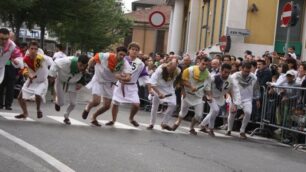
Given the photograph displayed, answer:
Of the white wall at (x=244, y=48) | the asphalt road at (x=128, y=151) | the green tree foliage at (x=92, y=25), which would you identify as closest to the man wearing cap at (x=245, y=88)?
the asphalt road at (x=128, y=151)

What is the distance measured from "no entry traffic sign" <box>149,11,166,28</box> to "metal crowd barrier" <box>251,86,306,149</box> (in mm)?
5258

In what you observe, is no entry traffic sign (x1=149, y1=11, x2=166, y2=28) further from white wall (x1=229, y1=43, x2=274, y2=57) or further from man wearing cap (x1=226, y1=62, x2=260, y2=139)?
white wall (x1=229, y1=43, x2=274, y2=57)

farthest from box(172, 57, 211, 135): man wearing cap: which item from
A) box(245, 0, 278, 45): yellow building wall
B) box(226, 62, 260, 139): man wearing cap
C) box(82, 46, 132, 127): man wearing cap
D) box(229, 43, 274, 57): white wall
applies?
box(245, 0, 278, 45): yellow building wall

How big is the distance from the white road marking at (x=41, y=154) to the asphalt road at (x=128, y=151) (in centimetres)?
2

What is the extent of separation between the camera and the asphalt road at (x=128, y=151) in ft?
27.0

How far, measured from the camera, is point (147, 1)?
11012 cm

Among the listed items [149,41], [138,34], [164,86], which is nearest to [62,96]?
[164,86]

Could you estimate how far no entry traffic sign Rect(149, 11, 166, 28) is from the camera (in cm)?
1947

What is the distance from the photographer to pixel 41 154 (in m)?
8.50

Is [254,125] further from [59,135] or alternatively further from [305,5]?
[305,5]

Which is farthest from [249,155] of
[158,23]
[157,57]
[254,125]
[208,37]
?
[208,37]

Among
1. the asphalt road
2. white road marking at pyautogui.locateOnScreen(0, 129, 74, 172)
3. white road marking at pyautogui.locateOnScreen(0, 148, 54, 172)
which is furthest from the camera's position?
the asphalt road

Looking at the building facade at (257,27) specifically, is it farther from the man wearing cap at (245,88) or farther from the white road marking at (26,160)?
the white road marking at (26,160)

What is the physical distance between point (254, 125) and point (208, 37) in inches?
793
